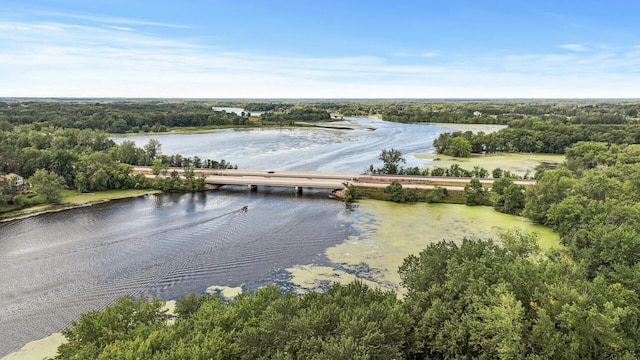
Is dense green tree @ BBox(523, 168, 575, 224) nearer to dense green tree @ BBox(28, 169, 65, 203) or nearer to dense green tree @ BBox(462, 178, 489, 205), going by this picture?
dense green tree @ BBox(462, 178, 489, 205)

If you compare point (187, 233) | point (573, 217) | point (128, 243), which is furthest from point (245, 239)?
point (573, 217)

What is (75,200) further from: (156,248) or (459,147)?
(459,147)

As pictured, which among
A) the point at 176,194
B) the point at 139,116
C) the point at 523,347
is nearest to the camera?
the point at 523,347

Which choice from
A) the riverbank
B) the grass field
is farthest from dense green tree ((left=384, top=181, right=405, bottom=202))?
the riverbank

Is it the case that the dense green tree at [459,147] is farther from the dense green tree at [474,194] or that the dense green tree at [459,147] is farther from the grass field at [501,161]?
the dense green tree at [474,194]

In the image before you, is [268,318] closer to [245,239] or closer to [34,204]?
[245,239]

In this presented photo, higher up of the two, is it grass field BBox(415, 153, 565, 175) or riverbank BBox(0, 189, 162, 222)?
grass field BBox(415, 153, 565, 175)

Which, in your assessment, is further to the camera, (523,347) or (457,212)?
(457,212)

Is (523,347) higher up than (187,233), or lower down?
higher up
